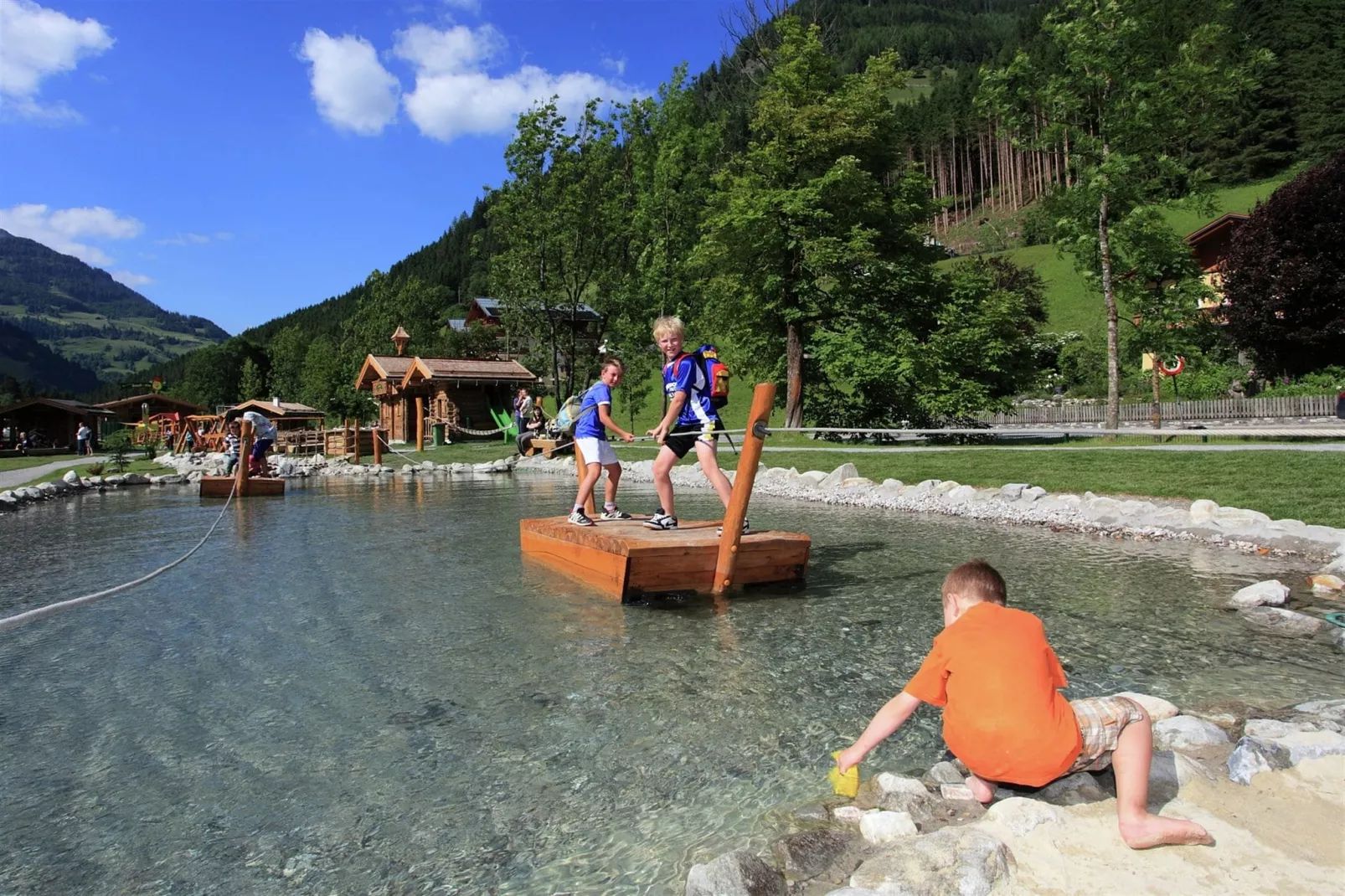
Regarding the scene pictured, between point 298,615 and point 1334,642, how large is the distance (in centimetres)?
844

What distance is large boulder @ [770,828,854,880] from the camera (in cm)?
311

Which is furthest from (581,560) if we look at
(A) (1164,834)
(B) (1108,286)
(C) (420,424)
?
(C) (420,424)

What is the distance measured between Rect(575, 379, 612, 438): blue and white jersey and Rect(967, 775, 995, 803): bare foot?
5.97 m

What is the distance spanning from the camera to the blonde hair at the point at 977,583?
→ 11.3 feet

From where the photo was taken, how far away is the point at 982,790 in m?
3.51

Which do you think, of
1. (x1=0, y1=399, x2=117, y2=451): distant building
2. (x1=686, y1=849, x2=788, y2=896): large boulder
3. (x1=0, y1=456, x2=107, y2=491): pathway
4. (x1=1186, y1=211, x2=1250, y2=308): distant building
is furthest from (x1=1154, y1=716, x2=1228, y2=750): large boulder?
(x1=0, y1=399, x2=117, y2=451): distant building

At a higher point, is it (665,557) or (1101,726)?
(665,557)

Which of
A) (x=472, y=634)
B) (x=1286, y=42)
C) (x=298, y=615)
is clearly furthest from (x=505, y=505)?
(x=1286, y=42)

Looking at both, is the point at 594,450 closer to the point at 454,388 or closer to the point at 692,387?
the point at 692,387

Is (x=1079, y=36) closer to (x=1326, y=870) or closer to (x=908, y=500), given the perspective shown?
(x=908, y=500)

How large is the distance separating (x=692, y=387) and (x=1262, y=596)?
17.3 feet

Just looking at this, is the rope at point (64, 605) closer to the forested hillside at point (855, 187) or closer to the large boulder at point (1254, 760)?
the large boulder at point (1254, 760)

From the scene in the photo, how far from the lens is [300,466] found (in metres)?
31.7

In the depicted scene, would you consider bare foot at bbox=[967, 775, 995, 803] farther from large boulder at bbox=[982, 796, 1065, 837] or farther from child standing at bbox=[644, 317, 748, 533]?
child standing at bbox=[644, 317, 748, 533]
